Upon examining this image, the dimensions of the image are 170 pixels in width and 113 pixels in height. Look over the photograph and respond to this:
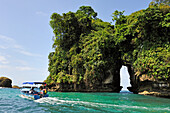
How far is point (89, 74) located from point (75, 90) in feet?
20.9

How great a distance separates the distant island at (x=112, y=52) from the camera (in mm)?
22156

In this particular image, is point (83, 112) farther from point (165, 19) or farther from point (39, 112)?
point (165, 19)

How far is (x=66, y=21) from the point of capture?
36.1m

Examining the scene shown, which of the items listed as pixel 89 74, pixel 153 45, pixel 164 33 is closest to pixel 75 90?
pixel 89 74

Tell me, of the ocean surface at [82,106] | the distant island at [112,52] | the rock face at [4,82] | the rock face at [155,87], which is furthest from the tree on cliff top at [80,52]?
the rock face at [4,82]

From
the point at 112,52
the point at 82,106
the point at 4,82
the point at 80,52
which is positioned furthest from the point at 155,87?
the point at 4,82

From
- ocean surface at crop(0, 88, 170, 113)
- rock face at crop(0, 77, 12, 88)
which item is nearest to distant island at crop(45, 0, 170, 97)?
ocean surface at crop(0, 88, 170, 113)

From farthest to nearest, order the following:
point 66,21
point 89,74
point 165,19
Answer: point 66,21
point 89,74
point 165,19

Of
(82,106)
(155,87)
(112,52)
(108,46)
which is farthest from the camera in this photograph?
(112,52)

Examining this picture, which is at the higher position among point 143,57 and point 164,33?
point 164,33

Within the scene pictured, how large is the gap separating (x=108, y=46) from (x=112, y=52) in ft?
7.41

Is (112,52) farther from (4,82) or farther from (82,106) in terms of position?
(4,82)

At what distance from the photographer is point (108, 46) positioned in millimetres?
29969

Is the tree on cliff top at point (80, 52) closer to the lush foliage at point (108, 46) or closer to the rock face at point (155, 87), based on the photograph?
the lush foliage at point (108, 46)
